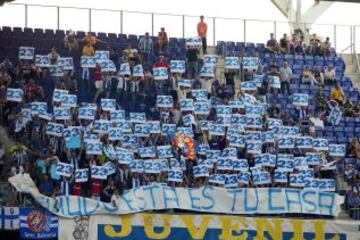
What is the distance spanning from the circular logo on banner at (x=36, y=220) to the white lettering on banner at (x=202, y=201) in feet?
0.90

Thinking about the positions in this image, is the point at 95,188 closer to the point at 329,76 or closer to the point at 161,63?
the point at 161,63

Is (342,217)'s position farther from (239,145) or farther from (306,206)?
(239,145)

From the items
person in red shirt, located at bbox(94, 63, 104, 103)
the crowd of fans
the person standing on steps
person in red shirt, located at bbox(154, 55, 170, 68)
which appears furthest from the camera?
the person standing on steps

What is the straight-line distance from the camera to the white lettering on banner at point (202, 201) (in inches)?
1121

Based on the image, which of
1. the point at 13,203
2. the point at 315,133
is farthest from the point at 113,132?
the point at 315,133

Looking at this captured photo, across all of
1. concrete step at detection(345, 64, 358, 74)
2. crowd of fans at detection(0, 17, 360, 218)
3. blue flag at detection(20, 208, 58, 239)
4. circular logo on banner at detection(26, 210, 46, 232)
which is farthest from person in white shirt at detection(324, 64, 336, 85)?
circular logo on banner at detection(26, 210, 46, 232)

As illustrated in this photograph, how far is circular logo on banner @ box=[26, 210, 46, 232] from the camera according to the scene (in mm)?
28188

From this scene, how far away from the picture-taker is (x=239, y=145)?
32281mm

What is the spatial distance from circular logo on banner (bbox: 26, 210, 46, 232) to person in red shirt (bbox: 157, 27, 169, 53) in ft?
31.5

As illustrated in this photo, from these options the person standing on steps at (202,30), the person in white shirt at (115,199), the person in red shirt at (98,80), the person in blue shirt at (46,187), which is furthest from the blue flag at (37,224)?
the person standing on steps at (202,30)

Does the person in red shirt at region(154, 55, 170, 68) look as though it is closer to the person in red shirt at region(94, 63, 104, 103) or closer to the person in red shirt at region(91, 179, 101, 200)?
the person in red shirt at region(94, 63, 104, 103)

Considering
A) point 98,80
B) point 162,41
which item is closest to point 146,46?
point 162,41

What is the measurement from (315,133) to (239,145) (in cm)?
290

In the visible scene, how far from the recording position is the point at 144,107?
33.7 metres
